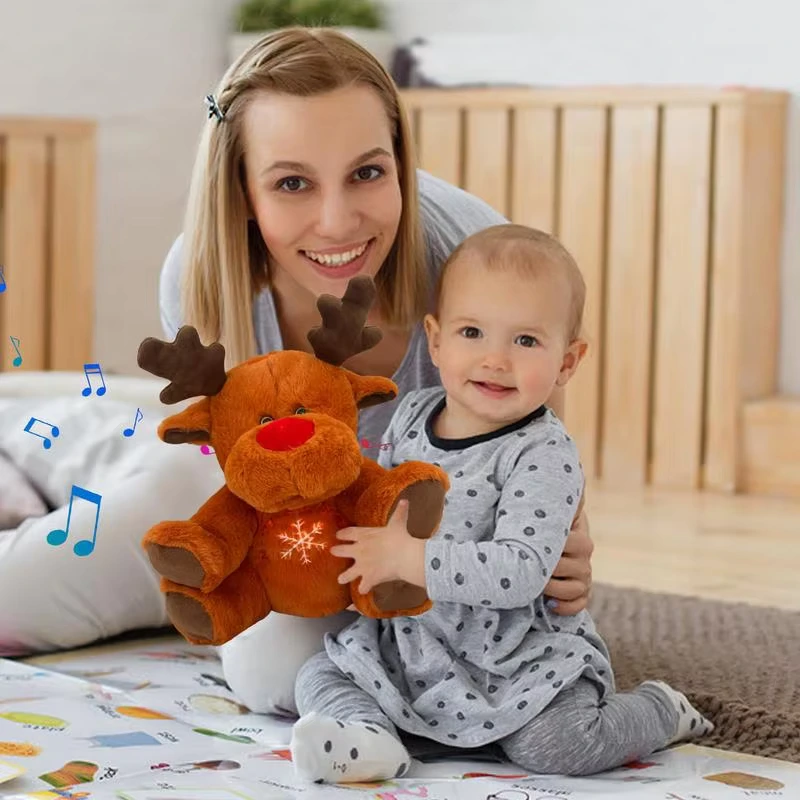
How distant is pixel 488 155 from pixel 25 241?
3.17ft

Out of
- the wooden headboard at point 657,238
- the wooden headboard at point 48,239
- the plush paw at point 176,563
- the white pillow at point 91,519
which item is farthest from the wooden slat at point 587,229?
the plush paw at point 176,563

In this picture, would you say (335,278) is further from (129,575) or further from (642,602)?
(642,602)

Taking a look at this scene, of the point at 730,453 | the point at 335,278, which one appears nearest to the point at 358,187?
the point at 335,278

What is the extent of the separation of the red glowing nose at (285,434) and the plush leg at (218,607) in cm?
11

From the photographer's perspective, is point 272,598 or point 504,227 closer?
point 272,598

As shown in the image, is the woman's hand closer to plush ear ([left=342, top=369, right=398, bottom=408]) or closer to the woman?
the woman

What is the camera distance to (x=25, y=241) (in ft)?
8.84

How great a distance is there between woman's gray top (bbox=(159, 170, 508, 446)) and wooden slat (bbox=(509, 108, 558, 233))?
5.08 feet

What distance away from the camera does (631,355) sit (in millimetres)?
2930

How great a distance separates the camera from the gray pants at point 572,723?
1.07 meters

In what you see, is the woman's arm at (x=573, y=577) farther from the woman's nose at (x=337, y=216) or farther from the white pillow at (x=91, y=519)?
the white pillow at (x=91, y=519)

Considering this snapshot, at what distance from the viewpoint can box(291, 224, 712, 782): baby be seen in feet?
3.47

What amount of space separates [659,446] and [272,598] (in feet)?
6.41

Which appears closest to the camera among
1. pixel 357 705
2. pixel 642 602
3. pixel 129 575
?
pixel 357 705
